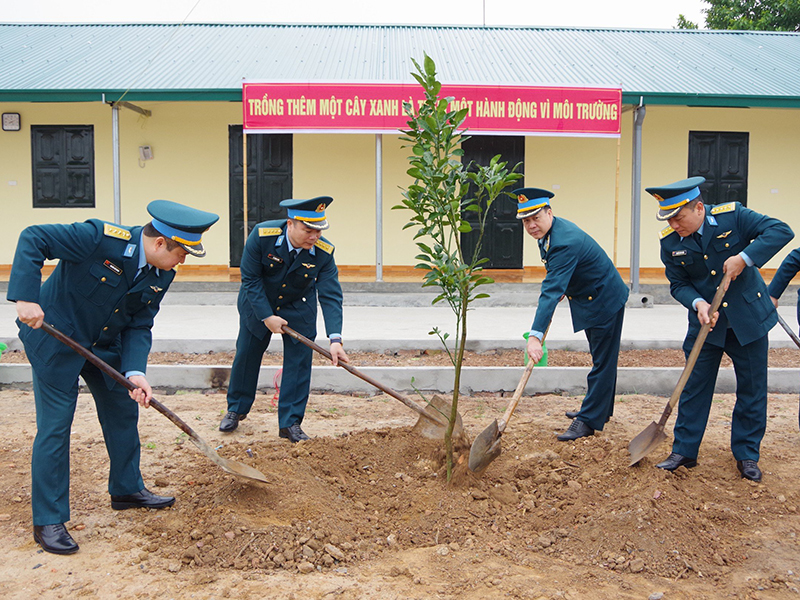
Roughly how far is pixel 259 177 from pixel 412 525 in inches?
366

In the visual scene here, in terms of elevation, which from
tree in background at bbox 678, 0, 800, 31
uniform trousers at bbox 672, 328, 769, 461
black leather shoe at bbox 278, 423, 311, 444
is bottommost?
black leather shoe at bbox 278, 423, 311, 444

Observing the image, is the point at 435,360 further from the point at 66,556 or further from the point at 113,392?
the point at 66,556

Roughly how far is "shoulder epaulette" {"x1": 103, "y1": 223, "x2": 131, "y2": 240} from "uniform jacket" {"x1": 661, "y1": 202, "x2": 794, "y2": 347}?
3.05 meters

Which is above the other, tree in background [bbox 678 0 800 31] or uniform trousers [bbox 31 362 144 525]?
tree in background [bbox 678 0 800 31]

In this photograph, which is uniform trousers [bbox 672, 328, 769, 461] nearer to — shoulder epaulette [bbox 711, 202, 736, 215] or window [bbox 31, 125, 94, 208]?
shoulder epaulette [bbox 711, 202, 736, 215]

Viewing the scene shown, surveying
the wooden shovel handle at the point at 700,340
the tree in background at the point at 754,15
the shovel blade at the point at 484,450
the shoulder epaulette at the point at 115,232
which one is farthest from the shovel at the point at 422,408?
the tree in background at the point at 754,15

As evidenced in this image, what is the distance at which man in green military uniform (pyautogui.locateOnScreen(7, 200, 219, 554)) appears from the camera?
3150 millimetres

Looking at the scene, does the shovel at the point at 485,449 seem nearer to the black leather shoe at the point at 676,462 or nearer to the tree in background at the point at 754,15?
the black leather shoe at the point at 676,462

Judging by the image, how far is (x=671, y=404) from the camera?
4.00m

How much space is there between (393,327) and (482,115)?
12.3 feet

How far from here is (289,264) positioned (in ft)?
15.5

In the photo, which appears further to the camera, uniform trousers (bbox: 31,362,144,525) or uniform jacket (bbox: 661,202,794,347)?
uniform jacket (bbox: 661,202,794,347)

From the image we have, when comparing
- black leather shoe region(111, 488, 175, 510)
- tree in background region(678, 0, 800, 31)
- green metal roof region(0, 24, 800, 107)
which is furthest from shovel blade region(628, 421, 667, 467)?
tree in background region(678, 0, 800, 31)

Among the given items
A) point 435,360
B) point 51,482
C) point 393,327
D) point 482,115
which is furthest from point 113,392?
point 482,115
